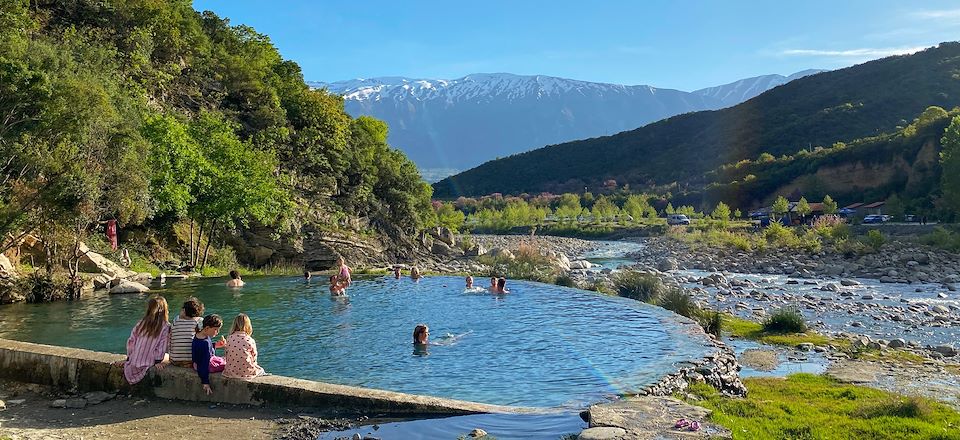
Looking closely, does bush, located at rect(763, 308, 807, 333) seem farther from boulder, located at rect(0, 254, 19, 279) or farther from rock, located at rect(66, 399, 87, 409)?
boulder, located at rect(0, 254, 19, 279)

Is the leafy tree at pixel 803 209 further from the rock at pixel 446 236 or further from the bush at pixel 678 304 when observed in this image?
the bush at pixel 678 304

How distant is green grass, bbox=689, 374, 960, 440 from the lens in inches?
328

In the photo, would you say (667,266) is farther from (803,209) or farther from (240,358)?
(803,209)

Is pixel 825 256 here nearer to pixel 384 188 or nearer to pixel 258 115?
pixel 384 188

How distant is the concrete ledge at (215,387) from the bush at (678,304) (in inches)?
504

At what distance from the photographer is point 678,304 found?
21.8 meters

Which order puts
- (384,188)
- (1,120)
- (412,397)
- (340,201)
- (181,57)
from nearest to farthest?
(412,397), (1,120), (181,57), (340,201), (384,188)

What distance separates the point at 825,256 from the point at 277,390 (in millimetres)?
51325

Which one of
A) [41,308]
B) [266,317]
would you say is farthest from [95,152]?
[266,317]

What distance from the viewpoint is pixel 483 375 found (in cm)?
1291

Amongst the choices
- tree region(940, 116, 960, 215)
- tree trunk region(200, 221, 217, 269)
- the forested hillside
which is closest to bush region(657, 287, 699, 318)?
the forested hillside

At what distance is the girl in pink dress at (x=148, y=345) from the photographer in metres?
10.1

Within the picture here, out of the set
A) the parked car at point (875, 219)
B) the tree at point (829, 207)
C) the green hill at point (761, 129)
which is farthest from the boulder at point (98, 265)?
the green hill at point (761, 129)

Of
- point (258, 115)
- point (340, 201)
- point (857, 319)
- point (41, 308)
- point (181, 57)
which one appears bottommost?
point (857, 319)
